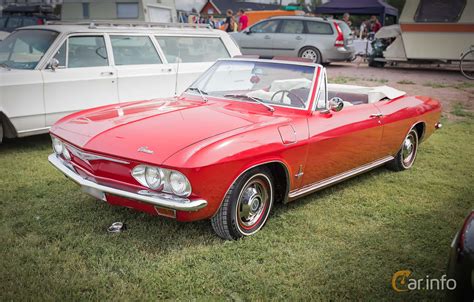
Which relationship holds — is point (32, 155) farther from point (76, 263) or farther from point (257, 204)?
point (257, 204)

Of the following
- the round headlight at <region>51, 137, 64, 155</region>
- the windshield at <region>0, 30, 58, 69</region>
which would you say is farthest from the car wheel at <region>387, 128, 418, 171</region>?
the windshield at <region>0, 30, 58, 69</region>

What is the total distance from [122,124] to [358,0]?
2027cm

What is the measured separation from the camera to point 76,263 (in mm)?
3168

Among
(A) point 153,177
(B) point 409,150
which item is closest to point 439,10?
(B) point 409,150

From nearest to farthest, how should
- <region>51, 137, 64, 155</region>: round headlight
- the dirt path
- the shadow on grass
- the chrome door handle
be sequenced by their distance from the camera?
<region>51, 137, 64, 155</region>: round headlight
the chrome door handle
the shadow on grass
the dirt path

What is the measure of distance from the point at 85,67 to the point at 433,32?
1121cm

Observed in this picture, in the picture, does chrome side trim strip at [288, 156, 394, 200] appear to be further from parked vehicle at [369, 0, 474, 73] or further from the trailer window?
the trailer window

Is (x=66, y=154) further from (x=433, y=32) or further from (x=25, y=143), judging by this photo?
(x=433, y=32)

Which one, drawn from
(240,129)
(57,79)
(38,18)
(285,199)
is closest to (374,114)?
(285,199)

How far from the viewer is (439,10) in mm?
13742

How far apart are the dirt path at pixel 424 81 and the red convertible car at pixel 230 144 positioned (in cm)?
519

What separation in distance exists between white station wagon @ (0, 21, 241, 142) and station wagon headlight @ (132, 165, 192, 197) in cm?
314

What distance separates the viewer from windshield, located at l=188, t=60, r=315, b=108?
4.29 m

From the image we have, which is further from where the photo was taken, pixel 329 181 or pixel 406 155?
pixel 406 155
